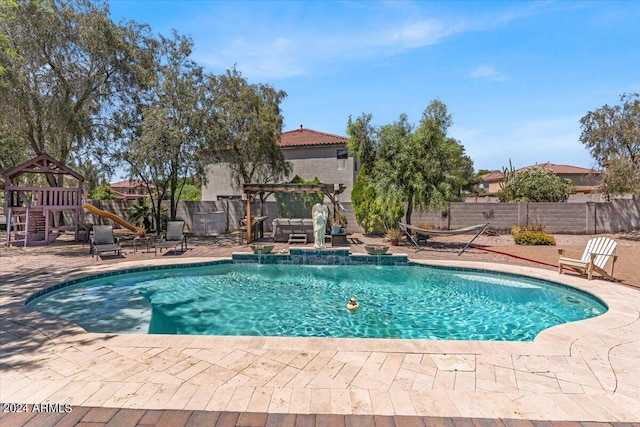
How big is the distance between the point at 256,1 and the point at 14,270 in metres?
9.13

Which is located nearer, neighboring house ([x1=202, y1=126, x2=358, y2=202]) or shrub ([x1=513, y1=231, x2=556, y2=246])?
shrub ([x1=513, y1=231, x2=556, y2=246])

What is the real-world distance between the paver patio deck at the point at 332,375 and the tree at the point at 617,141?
1379 centimetres

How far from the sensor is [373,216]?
15812mm

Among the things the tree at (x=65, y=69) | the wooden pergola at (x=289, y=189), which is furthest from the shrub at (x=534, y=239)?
the tree at (x=65, y=69)

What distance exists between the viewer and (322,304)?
689 centimetres

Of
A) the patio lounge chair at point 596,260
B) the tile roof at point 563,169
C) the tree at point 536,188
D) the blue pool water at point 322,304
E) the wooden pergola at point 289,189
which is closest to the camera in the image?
A: the blue pool water at point 322,304

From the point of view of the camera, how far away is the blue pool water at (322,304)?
5562mm

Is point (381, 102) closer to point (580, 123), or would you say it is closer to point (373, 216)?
point (373, 216)

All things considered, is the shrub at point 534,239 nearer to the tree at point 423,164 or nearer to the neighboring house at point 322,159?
the tree at point 423,164

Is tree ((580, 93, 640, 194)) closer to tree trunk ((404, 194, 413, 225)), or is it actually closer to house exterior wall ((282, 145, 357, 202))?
tree trunk ((404, 194, 413, 225))

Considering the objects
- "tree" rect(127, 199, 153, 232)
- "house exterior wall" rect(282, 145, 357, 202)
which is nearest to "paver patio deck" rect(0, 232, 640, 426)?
"tree" rect(127, 199, 153, 232)

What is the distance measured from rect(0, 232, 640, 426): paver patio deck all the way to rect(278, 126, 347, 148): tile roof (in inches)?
704

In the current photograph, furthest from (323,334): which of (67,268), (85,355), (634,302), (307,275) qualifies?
(67,268)

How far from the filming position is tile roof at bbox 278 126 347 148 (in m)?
21.3
